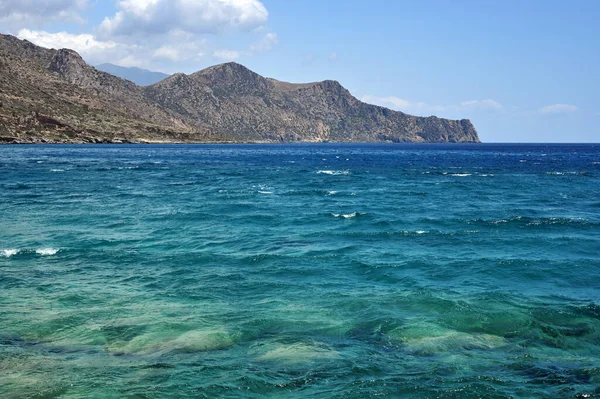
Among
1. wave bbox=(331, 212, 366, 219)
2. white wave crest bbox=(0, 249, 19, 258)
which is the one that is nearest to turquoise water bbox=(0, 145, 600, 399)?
white wave crest bbox=(0, 249, 19, 258)

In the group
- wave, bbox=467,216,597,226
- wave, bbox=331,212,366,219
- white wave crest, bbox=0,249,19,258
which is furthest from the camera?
wave, bbox=331,212,366,219

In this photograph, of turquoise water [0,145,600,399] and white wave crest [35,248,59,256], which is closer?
turquoise water [0,145,600,399]

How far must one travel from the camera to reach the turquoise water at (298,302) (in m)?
15.3

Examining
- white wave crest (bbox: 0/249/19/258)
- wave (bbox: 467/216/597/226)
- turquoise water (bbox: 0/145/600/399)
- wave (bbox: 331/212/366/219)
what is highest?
wave (bbox: 467/216/597/226)

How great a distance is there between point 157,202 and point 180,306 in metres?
35.5

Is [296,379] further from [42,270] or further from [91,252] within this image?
[91,252]

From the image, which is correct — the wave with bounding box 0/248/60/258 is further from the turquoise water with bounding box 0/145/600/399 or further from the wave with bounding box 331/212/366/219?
the wave with bounding box 331/212/366/219

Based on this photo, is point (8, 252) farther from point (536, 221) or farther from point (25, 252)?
point (536, 221)

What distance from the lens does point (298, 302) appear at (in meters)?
23.3

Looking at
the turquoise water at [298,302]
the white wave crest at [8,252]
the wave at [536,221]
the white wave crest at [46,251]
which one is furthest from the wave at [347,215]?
the white wave crest at [8,252]

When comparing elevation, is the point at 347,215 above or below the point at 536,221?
below

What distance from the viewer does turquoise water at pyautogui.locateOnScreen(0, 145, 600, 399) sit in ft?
50.3

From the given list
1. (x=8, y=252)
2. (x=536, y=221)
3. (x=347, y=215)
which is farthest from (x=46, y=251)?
(x=536, y=221)

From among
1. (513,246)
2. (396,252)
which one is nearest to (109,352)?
(396,252)
